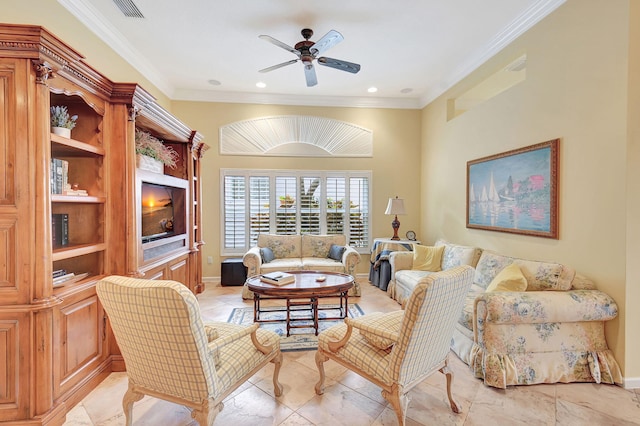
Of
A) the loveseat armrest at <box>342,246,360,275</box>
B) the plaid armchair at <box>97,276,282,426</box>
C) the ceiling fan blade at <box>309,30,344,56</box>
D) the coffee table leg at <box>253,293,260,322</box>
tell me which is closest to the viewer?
the plaid armchair at <box>97,276,282,426</box>

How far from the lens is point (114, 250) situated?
101 inches

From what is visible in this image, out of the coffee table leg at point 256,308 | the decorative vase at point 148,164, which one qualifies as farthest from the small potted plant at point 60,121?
the coffee table leg at point 256,308

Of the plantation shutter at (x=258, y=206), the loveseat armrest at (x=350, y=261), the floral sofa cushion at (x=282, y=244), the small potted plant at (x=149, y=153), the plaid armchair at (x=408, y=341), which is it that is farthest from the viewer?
the plantation shutter at (x=258, y=206)

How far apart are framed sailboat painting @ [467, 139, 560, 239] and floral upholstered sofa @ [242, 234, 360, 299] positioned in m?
1.89

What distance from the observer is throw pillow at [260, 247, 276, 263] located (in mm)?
4751

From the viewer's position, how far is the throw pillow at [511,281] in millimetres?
2680

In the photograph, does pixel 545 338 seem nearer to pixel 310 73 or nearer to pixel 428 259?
pixel 428 259

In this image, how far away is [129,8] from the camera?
293 cm

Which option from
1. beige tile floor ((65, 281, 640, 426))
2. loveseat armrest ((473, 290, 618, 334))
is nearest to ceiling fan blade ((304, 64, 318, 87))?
loveseat armrest ((473, 290, 618, 334))

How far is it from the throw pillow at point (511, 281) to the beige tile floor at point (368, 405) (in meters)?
0.77

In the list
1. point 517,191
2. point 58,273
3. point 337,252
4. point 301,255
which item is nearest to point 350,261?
point 337,252

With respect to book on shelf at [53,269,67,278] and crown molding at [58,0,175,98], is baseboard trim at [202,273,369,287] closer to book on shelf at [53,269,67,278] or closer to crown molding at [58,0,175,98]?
book on shelf at [53,269,67,278]

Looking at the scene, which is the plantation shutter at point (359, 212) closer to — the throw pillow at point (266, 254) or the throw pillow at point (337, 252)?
the throw pillow at point (337, 252)

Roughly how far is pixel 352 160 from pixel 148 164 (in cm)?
356
